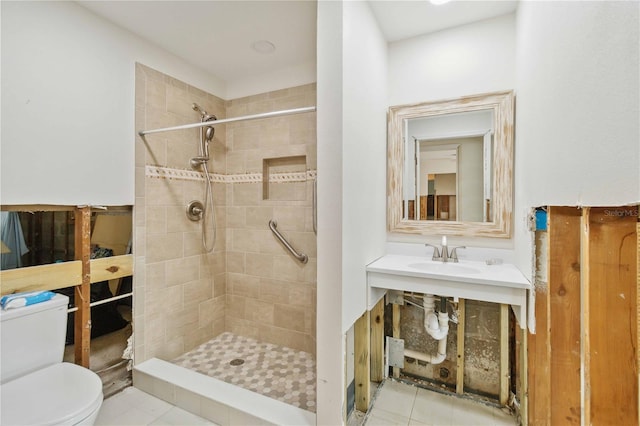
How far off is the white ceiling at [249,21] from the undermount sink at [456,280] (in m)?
1.64

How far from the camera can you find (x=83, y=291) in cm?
183

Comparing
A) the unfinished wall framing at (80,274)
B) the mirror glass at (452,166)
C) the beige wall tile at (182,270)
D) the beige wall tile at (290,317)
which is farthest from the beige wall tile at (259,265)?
the mirror glass at (452,166)

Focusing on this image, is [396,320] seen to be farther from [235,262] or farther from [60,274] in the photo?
[60,274]

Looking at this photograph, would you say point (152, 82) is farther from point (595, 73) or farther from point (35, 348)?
point (595, 73)

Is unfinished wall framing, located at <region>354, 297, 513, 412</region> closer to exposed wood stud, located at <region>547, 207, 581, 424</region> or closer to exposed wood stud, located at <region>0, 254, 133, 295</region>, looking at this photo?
exposed wood stud, located at <region>547, 207, 581, 424</region>

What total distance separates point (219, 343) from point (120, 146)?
6.13ft

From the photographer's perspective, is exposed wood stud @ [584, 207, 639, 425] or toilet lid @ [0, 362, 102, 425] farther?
toilet lid @ [0, 362, 102, 425]

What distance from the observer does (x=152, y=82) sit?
2180 millimetres

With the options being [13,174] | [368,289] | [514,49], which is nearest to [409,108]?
[514,49]

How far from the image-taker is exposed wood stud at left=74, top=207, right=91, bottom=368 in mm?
1813

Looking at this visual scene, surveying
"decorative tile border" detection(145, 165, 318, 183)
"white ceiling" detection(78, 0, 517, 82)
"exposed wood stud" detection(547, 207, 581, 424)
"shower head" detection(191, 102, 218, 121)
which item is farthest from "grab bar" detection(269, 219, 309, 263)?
"exposed wood stud" detection(547, 207, 581, 424)

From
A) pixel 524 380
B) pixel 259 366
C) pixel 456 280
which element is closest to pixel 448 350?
pixel 524 380

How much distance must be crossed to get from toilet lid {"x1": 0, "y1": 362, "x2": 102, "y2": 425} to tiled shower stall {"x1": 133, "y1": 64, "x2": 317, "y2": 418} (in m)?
0.58

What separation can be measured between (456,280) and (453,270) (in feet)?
0.81
